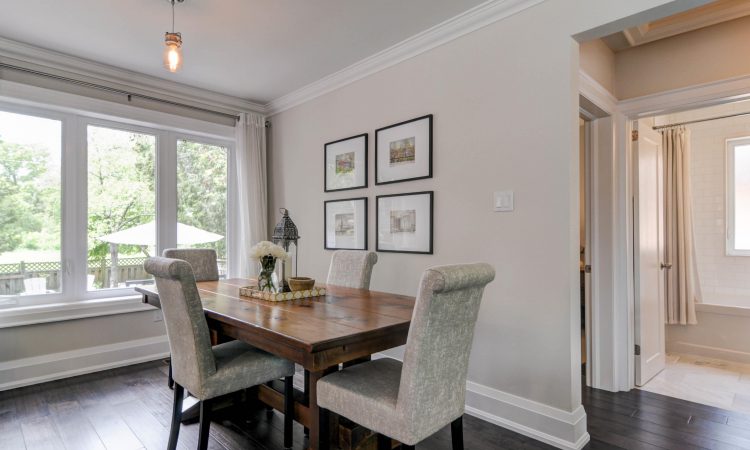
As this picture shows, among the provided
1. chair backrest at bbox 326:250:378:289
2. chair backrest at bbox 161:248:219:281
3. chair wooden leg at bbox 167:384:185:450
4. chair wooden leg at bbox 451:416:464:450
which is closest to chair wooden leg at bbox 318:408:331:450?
chair wooden leg at bbox 451:416:464:450

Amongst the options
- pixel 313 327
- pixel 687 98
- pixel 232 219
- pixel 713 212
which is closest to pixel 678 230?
pixel 713 212

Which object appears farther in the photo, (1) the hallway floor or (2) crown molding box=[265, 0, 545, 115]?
(1) the hallway floor

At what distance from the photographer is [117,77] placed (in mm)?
3473

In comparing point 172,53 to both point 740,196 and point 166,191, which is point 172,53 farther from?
point 740,196

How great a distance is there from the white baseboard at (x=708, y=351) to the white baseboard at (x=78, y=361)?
4.89 m

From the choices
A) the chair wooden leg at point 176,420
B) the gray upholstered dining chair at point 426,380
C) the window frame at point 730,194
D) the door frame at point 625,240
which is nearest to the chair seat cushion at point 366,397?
the gray upholstered dining chair at point 426,380

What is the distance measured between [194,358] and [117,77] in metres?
2.91

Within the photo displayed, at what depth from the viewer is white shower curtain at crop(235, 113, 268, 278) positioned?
4148 millimetres

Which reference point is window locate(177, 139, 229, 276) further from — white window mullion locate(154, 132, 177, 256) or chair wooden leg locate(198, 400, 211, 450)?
chair wooden leg locate(198, 400, 211, 450)

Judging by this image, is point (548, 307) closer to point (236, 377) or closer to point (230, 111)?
point (236, 377)

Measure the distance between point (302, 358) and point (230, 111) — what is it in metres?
3.48

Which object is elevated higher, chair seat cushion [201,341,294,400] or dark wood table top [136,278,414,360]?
dark wood table top [136,278,414,360]

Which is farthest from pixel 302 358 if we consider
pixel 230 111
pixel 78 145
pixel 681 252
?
pixel 681 252

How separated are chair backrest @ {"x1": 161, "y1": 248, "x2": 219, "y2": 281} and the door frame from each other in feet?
10.0
